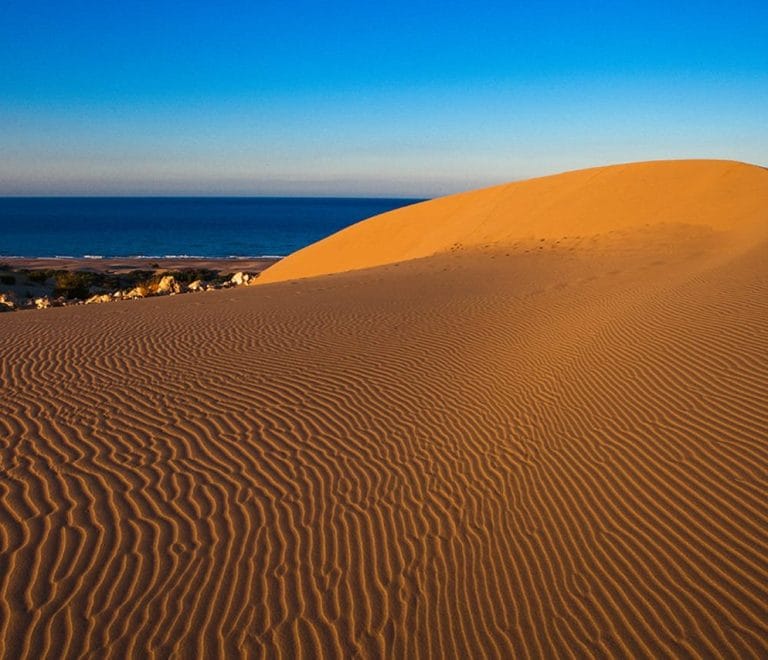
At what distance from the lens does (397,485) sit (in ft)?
19.8

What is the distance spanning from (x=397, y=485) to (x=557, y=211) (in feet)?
79.8

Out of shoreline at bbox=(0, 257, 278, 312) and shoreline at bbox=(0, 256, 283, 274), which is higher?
shoreline at bbox=(0, 257, 278, 312)

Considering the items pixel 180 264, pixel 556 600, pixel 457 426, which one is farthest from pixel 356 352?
pixel 180 264

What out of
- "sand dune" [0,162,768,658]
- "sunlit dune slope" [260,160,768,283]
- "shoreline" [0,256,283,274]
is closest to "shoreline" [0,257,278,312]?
"shoreline" [0,256,283,274]

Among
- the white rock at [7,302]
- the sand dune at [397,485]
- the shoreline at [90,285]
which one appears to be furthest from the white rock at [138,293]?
the sand dune at [397,485]

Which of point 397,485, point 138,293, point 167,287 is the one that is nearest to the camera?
point 397,485

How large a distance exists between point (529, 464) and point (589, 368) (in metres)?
2.75

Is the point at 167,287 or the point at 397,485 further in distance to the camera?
the point at 167,287

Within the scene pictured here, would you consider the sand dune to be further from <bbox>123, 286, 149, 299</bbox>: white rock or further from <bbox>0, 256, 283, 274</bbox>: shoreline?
<bbox>0, 256, 283, 274</bbox>: shoreline

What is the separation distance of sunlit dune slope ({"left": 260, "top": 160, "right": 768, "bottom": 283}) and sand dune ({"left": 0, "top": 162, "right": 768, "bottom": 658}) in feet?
43.9

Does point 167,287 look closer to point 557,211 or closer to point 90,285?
point 90,285

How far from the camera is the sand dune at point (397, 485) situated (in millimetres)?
4074

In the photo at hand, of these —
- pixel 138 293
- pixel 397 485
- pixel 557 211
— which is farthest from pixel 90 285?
pixel 397 485

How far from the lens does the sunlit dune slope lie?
977 inches
